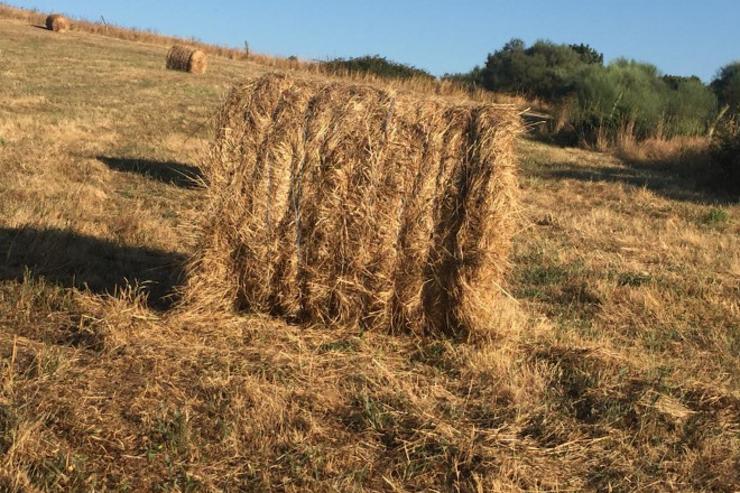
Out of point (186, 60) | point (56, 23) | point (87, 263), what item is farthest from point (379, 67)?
point (87, 263)

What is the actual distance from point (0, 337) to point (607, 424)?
3698mm

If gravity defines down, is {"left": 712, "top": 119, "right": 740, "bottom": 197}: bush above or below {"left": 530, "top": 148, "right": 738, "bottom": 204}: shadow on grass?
above

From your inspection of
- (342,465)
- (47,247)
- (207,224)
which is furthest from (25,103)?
(342,465)

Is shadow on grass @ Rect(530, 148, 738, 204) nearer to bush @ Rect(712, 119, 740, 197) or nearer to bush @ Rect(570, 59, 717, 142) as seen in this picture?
bush @ Rect(712, 119, 740, 197)

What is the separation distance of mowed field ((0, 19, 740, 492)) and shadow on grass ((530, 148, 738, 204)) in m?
4.98

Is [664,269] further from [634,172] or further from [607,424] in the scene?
[634,172]

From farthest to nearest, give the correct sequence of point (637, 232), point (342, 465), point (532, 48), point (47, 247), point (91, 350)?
point (532, 48), point (637, 232), point (47, 247), point (91, 350), point (342, 465)

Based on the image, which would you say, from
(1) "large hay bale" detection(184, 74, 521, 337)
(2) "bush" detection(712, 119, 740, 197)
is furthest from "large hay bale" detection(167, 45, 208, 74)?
(1) "large hay bale" detection(184, 74, 521, 337)

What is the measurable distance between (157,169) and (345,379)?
7.35 m

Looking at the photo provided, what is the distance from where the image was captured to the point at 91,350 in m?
4.72

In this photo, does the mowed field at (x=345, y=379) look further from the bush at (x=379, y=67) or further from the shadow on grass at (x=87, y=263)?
the bush at (x=379, y=67)

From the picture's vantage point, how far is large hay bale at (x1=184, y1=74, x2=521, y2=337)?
528 centimetres

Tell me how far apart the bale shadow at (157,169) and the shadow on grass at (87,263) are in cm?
315

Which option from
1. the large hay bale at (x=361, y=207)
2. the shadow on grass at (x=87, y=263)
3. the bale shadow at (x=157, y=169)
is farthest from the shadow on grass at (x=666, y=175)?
the shadow on grass at (x=87, y=263)
